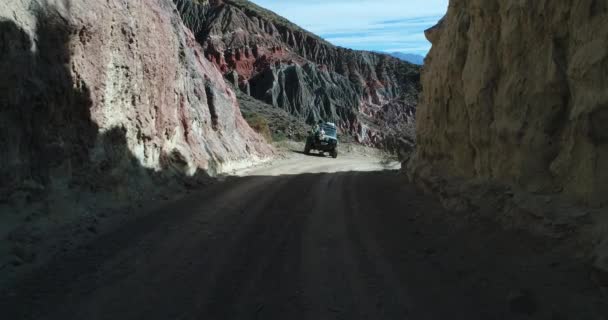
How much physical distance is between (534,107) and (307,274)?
11.9ft

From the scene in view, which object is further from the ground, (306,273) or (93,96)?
(93,96)

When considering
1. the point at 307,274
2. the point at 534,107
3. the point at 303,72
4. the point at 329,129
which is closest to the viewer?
the point at 307,274

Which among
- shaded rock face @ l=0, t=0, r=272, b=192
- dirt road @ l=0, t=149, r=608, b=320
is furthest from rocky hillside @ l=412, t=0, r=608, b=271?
shaded rock face @ l=0, t=0, r=272, b=192

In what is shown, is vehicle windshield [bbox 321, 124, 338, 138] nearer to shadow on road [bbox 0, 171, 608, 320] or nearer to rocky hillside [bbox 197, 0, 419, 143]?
shadow on road [bbox 0, 171, 608, 320]

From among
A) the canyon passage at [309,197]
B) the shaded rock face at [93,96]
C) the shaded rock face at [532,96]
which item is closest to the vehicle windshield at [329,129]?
the shaded rock face at [93,96]

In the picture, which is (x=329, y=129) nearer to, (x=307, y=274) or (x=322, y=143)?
(x=322, y=143)

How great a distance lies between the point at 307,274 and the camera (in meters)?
5.60

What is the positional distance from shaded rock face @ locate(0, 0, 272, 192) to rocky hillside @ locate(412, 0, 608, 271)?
260 inches

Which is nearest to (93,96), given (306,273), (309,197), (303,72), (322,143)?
(309,197)

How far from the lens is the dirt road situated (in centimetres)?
453

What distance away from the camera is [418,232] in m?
7.53

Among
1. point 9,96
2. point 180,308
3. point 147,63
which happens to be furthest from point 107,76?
point 180,308

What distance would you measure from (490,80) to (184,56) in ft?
36.9

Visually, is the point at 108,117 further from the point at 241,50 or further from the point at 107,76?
the point at 241,50
